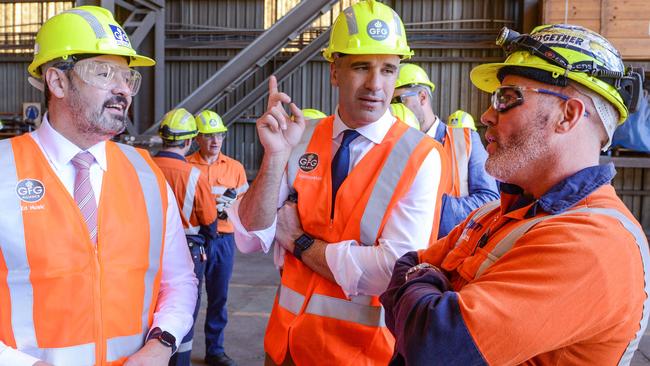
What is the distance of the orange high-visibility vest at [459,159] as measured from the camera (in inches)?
149

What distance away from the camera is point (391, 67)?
2602 mm

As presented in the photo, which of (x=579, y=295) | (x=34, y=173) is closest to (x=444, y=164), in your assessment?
(x=579, y=295)

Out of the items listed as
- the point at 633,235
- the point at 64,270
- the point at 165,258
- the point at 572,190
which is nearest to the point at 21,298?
the point at 64,270

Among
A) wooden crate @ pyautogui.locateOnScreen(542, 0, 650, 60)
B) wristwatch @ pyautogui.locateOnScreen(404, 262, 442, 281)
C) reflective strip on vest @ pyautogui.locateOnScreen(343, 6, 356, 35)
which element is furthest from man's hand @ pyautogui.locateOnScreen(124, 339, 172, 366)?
wooden crate @ pyautogui.locateOnScreen(542, 0, 650, 60)

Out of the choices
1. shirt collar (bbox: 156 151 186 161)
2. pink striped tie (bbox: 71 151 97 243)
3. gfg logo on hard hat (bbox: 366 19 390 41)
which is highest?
gfg logo on hard hat (bbox: 366 19 390 41)

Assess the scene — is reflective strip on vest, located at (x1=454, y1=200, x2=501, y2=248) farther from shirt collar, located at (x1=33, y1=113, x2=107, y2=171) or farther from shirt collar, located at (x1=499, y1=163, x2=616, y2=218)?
shirt collar, located at (x1=33, y1=113, x2=107, y2=171)

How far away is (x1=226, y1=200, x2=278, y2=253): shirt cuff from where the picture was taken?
2.46m

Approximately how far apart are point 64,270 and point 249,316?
5.60 m

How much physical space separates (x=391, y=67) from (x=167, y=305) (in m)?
1.41

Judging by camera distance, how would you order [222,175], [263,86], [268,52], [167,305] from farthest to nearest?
[263,86] < [268,52] < [222,175] < [167,305]

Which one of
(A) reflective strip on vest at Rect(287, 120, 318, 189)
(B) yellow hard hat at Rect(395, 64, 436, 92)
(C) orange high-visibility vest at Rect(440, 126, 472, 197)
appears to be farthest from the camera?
(B) yellow hard hat at Rect(395, 64, 436, 92)

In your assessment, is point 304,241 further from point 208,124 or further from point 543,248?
point 208,124

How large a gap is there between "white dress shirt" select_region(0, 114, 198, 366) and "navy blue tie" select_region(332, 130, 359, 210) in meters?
0.70

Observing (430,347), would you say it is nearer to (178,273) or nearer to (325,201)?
(325,201)
